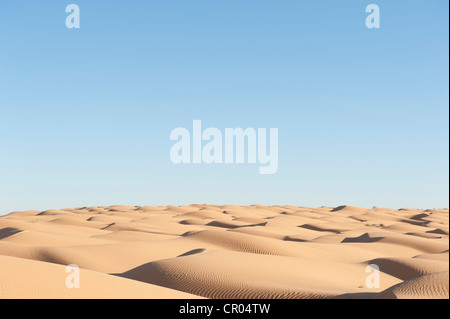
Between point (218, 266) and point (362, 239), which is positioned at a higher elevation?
point (218, 266)

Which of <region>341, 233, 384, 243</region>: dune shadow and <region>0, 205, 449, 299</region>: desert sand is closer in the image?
<region>0, 205, 449, 299</region>: desert sand

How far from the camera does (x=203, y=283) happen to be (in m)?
11.7

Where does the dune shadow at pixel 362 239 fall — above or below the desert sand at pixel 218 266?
below

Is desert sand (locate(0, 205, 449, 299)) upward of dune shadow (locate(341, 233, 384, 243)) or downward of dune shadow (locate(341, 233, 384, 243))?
upward

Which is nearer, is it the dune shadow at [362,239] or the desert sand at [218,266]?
the desert sand at [218,266]

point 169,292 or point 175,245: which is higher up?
point 169,292

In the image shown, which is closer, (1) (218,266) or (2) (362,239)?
(1) (218,266)
